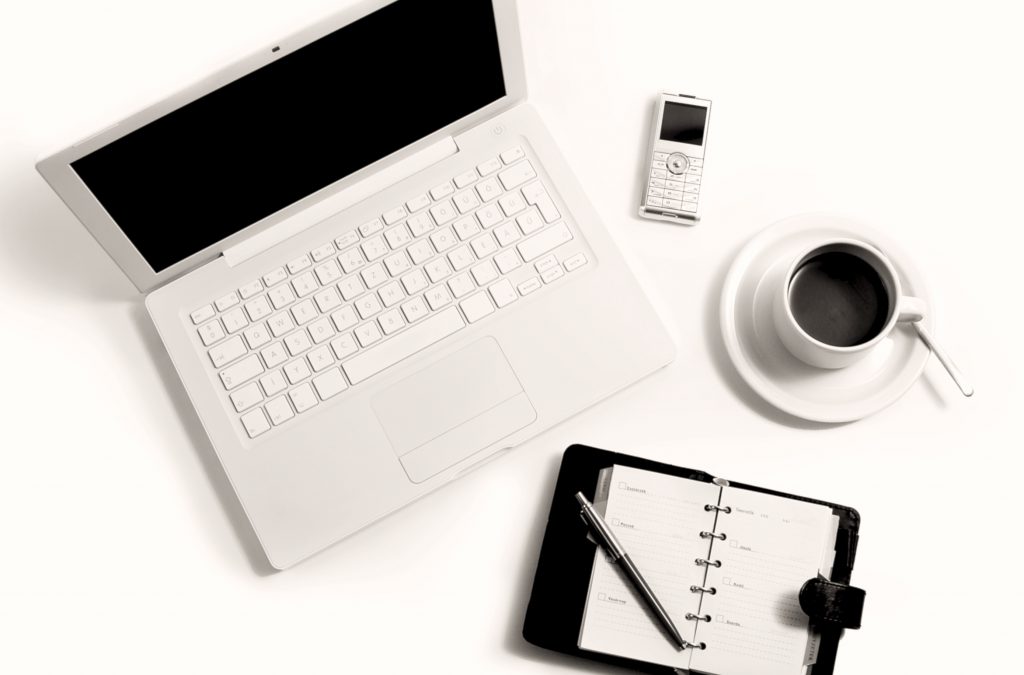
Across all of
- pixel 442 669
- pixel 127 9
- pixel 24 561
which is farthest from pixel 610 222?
pixel 24 561

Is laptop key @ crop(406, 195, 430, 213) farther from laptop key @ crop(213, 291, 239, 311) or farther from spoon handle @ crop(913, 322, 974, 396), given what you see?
spoon handle @ crop(913, 322, 974, 396)

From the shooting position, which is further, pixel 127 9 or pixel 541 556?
pixel 127 9

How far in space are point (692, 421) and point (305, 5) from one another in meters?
0.65

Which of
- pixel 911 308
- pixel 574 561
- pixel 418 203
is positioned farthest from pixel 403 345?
pixel 911 308

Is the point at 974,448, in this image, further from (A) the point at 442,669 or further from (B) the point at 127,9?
(B) the point at 127,9

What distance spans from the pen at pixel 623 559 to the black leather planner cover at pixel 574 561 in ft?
0.06

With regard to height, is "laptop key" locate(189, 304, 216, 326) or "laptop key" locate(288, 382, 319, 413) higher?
"laptop key" locate(189, 304, 216, 326)

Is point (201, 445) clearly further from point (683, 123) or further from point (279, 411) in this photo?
point (683, 123)

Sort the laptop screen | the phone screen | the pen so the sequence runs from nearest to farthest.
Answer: the laptop screen, the pen, the phone screen

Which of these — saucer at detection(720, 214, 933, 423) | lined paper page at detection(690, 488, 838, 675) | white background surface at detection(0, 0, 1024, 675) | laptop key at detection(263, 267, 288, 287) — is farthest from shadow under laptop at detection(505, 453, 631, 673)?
laptop key at detection(263, 267, 288, 287)

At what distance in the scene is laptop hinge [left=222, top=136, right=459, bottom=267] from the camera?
807 mm

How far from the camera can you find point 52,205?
88 centimetres

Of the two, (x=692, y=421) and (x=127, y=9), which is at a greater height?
(x=127, y=9)

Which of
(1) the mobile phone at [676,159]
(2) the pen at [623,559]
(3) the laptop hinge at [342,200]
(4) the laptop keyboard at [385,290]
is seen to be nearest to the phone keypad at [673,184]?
(1) the mobile phone at [676,159]
